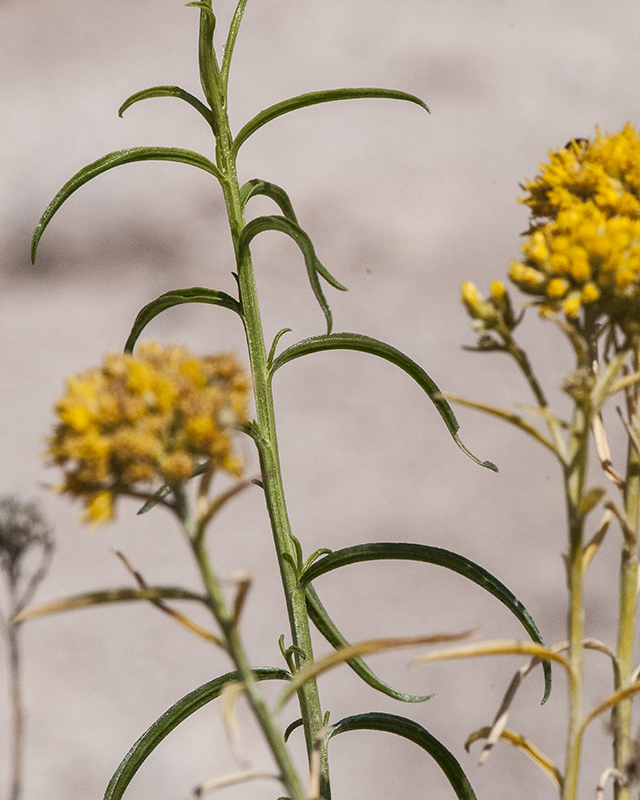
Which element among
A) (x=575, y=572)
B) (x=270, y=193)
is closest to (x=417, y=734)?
(x=575, y=572)

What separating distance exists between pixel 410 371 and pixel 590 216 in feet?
0.56

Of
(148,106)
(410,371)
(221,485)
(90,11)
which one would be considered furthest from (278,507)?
(90,11)

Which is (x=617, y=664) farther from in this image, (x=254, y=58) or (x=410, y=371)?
(x=254, y=58)

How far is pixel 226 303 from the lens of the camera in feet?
1.53

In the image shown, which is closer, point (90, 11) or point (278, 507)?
point (278, 507)

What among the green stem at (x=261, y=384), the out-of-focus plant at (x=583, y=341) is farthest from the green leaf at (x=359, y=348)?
the out-of-focus plant at (x=583, y=341)

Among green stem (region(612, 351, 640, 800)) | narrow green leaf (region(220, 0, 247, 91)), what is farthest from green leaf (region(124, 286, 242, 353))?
green stem (region(612, 351, 640, 800))

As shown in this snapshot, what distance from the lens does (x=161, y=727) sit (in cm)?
44

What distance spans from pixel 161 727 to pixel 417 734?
0.45ft

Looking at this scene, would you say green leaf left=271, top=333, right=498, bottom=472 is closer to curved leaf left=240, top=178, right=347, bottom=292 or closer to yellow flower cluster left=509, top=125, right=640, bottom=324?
curved leaf left=240, top=178, right=347, bottom=292

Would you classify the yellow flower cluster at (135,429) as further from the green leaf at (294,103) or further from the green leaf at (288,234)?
the green leaf at (294,103)

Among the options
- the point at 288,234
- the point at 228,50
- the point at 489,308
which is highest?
the point at 228,50

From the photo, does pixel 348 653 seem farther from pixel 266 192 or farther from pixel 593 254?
pixel 266 192

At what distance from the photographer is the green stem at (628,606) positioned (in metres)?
0.34
